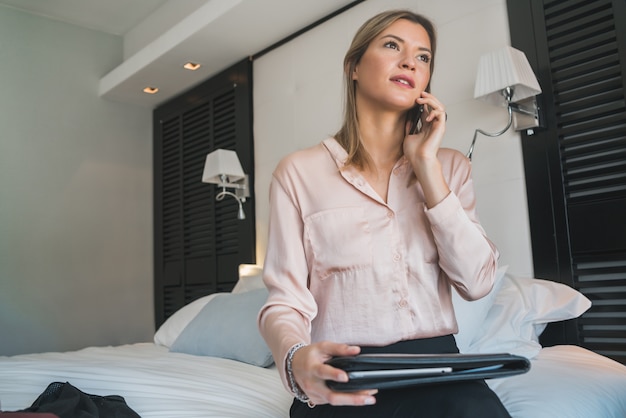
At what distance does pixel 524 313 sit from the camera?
2098 millimetres

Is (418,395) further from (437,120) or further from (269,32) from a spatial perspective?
(269,32)

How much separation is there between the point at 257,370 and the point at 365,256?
1173mm

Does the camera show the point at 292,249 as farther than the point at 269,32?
No

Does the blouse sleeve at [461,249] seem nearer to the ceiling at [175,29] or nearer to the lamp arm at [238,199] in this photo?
the ceiling at [175,29]

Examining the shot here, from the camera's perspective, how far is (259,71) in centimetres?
397

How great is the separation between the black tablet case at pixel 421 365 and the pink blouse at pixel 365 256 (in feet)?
1.09

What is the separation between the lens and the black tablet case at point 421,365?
76 centimetres

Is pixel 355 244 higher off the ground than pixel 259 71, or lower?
lower

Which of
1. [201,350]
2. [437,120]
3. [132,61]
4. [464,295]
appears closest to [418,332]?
[464,295]

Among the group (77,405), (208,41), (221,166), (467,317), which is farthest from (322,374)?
(208,41)

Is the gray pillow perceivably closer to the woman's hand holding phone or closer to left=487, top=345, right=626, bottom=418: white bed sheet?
left=487, top=345, right=626, bottom=418: white bed sheet

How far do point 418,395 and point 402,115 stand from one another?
0.65 m

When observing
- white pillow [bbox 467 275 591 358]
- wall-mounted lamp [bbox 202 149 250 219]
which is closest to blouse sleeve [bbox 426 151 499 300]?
white pillow [bbox 467 275 591 358]

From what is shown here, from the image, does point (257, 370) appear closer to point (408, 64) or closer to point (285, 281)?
point (285, 281)
